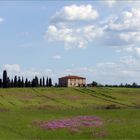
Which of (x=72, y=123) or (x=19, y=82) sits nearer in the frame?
(x=72, y=123)

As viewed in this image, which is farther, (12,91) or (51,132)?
(12,91)

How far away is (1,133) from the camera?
4094 cm

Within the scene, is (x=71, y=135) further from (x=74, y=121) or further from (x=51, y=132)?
(x=74, y=121)

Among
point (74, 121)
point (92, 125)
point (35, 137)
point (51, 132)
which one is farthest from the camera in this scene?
point (74, 121)

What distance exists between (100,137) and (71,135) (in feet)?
8.38

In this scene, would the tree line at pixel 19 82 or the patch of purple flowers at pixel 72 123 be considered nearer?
the patch of purple flowers at pixel 72 123

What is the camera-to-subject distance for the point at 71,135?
132 feet

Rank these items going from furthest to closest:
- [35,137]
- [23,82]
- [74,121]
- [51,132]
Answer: [23,82]
[74,121]
[51,132]
[35,137]

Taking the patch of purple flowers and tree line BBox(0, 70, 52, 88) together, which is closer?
the patch of purple flowers

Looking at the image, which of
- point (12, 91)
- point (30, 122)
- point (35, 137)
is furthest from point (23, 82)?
point (35, 137)

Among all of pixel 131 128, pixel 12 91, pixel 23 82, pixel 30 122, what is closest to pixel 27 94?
pixel 12 91

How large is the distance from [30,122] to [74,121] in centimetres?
442

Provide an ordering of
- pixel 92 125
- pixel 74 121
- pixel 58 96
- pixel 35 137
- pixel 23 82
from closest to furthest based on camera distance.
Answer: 1. pixel 35 137
2. pixel 92 125
3. pixel 74 121
4. pixel 58 96
5. pixel 23 82

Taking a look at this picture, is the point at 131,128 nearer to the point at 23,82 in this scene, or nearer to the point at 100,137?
the point at 100,137
